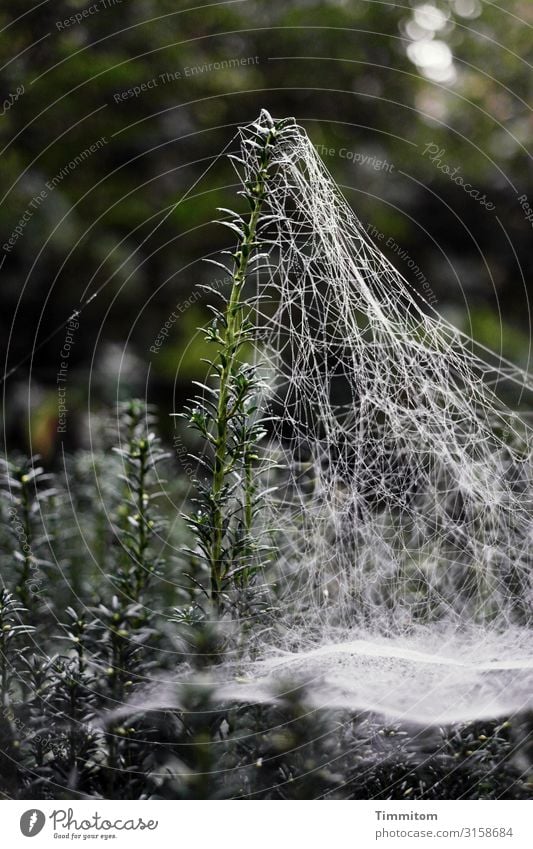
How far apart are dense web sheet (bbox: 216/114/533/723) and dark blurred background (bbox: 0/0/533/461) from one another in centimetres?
37

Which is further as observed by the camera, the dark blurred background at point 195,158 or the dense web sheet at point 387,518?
the dark blurred background at point 195,158

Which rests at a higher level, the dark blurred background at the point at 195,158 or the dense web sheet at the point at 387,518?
the dark blurred background at the point at 195,158

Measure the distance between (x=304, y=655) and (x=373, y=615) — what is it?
0.21 ft

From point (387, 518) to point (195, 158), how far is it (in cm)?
62

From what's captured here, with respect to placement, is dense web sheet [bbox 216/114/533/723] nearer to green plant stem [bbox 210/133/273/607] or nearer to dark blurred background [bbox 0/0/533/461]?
green plant stem [bbox 210/133/273/607]

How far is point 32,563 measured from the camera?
597mm

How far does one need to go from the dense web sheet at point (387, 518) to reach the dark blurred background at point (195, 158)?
370mm

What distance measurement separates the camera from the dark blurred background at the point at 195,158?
0.97 m

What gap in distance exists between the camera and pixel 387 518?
66 cm

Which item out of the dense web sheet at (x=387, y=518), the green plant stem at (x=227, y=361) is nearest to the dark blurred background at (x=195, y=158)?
the dense web sheet at (x=387, y=518)

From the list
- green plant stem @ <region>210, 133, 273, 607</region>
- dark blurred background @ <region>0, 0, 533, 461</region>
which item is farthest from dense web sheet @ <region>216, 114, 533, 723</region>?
dark blurred background @ <region>0, 0, 533, 461</region>

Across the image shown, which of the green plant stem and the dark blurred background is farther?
the dark blurred background

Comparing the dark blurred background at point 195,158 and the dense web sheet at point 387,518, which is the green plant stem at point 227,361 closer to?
the dense web sheet at point 387,518

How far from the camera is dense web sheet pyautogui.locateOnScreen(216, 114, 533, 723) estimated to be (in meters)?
0.53
